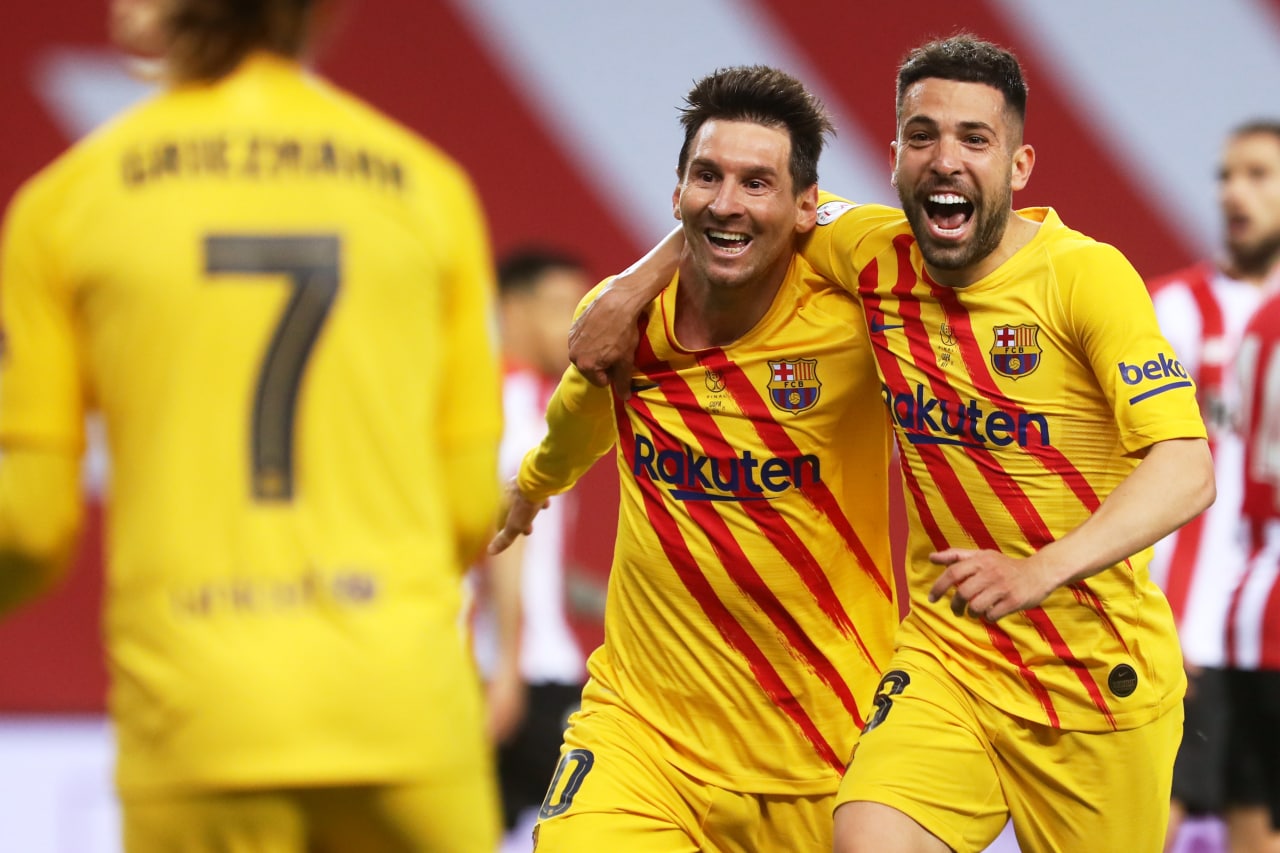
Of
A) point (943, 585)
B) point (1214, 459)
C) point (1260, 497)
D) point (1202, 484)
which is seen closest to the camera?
point (943, 585)

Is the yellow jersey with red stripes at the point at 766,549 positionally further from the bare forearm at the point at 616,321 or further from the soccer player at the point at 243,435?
the soccer player at the point at 243,435

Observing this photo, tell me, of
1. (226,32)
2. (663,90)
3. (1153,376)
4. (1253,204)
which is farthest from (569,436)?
(663,90)

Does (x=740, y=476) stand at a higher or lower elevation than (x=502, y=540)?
higher

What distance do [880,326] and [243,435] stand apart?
6.19ft

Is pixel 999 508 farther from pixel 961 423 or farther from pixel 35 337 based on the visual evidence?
pixel 35 337

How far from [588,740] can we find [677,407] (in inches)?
29.5

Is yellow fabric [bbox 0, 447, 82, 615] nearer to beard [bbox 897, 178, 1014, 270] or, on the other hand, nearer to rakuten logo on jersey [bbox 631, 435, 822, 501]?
rakuten logo on jersey [bbox 631, 435, 822, 501]

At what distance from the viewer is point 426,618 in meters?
2.35

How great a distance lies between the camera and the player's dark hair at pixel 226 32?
2.31 m

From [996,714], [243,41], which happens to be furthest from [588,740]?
[243,41]

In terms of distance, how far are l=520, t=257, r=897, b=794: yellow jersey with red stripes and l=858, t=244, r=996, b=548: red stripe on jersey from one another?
3.7 inches

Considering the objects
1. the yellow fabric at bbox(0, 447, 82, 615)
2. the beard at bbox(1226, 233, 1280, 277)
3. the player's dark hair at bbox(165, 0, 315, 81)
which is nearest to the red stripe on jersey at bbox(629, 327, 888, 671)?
the player's dark hair at bbox(165, 0, 315, 81)

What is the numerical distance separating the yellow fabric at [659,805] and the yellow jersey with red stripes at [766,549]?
4 centimetres

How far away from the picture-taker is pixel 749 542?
3881 millimetres
